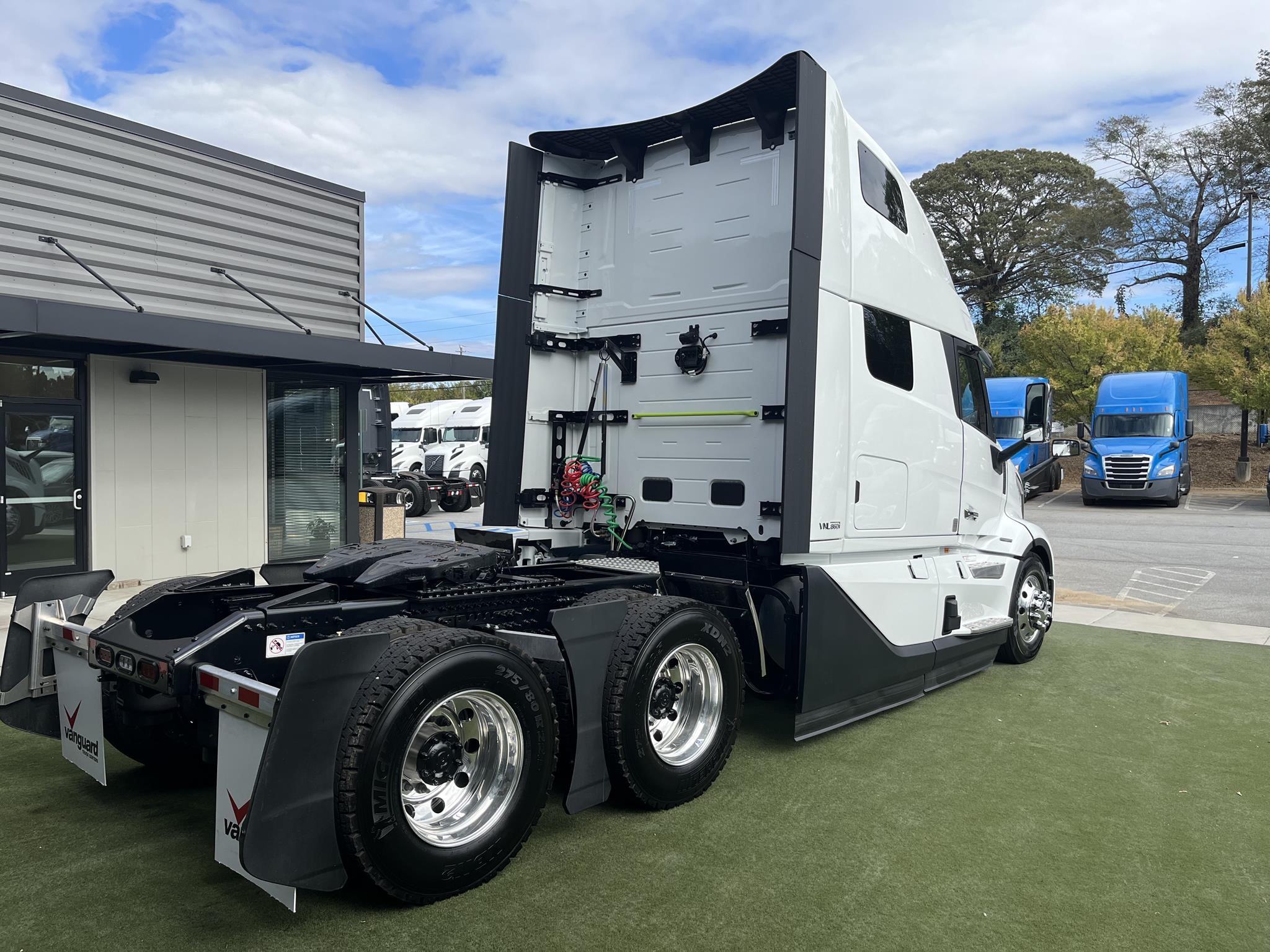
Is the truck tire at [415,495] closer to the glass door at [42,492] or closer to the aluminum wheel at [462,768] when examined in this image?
the glass door at [42,492]

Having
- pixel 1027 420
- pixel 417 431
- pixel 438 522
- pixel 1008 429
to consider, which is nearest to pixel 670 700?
pixel 1027 420

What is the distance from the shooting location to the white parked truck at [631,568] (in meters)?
3.04

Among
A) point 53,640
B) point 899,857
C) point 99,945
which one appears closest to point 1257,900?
point 899,857

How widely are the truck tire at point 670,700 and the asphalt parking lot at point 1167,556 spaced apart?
694 cm

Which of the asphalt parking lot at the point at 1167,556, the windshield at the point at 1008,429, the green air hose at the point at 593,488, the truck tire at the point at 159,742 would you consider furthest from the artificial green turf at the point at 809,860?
the asphalt parking lot at the point at 1167,556

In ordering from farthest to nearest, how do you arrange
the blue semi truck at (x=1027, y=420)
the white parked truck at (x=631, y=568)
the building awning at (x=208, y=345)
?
1. the building awning at (x=208, y=345)
2. the blue semi truck at (x=1027, y=420)
3. the white parked truck at (x=631, y=568)

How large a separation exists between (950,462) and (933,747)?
1960mm

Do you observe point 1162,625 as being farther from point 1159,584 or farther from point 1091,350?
point 1091,350

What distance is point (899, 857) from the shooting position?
3.60 m

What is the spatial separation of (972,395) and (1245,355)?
2605 cm

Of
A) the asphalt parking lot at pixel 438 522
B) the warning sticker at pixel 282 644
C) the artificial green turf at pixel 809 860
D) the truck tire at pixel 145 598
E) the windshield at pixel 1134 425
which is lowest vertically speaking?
the asphalt parking lot at pixel 438 522

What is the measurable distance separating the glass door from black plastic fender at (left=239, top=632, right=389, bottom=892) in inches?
311

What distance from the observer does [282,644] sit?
3.49 metres

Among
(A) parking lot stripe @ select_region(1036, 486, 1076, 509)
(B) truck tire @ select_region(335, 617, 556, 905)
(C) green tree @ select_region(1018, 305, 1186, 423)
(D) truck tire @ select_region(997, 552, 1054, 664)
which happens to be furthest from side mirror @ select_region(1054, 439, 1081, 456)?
(C) green tree @ select_region(1018, 305, 1186, 423)
